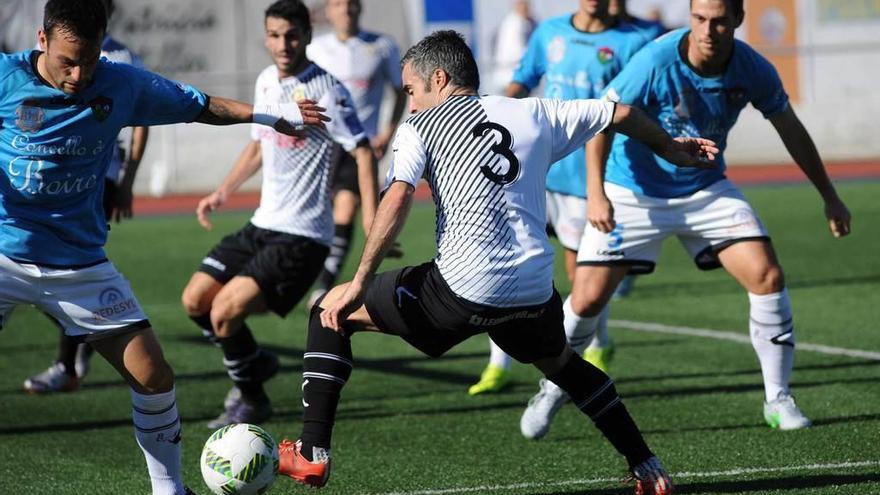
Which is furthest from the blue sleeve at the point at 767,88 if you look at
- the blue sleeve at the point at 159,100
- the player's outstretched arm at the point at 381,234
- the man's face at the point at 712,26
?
the blue sleeve at the point at 159,100

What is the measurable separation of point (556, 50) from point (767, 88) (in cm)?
206

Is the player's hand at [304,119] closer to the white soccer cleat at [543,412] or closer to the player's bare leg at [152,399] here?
the player's bare leg at [152,399]

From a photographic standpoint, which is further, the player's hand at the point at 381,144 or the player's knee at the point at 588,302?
the player's hand at the point at 381,144

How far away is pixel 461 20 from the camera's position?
1059 inches

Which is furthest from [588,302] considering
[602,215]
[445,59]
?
[445,59]

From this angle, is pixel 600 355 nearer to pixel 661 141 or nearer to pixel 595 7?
pixel 595 7

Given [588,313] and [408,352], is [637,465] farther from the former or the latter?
[408,352]

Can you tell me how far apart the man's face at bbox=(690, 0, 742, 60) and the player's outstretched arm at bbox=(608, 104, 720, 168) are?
1.15 meters

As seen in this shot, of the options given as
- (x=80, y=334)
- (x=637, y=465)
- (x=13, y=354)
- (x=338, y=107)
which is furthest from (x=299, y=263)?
(x=13, y=354)

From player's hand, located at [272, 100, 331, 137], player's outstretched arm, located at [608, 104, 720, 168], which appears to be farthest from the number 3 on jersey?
player's hand, located at [272, 100, 331, 137]

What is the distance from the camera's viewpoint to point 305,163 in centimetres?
777

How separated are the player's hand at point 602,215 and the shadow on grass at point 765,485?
4.23ft

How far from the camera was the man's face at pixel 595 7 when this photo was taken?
28.2 ft

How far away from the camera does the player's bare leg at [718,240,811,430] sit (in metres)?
6.92
